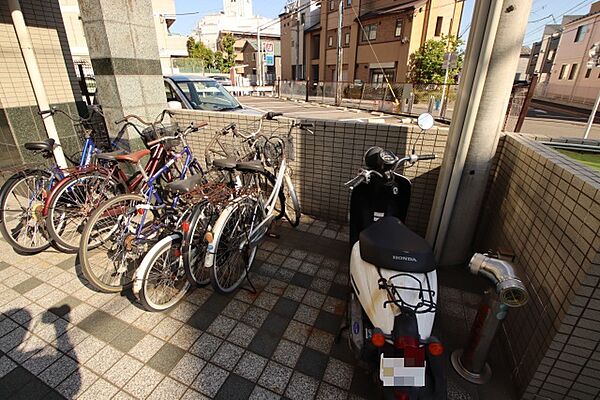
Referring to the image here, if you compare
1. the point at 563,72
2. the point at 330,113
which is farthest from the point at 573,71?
the point at 330,113

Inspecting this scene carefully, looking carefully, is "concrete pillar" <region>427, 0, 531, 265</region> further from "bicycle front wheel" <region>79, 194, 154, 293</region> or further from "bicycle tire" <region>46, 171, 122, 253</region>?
"bicycle tire" <region>46, 171, 122, 253</region>

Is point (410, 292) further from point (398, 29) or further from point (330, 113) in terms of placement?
point (398, 29)

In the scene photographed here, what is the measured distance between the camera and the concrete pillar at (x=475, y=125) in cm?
236

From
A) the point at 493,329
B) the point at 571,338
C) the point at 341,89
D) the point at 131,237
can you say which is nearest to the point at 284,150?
the point at 131,237

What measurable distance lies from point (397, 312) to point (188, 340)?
5.27 ft

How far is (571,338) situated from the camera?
1.60m

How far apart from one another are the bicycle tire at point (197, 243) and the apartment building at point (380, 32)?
22.6 meters

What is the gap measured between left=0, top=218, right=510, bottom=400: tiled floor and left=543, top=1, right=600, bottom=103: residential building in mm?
27509

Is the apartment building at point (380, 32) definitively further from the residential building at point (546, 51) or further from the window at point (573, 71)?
the residential building at point (546, 51)

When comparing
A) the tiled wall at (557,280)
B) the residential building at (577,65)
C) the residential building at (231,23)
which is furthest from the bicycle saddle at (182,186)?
the residential building at (231,23)

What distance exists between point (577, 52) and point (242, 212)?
34.4 metres

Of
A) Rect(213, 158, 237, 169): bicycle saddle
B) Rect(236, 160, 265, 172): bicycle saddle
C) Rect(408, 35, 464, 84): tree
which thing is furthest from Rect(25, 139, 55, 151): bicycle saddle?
Rect(408, 35, 464, 84): tree

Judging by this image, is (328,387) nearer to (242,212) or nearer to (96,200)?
(242,212)

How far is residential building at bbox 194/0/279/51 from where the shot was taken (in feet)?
177
